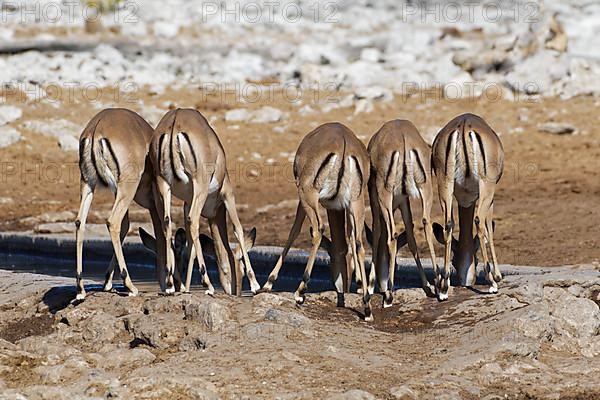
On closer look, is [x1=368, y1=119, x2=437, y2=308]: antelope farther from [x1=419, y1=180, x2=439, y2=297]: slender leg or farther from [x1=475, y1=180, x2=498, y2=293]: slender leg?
[x1=475, y1=180, x2=498, y2=293]: slender leg

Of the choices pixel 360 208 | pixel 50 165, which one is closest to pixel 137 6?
pixel 50 165

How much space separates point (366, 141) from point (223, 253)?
10438mm

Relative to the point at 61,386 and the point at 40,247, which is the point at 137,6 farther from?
the point at 61,386

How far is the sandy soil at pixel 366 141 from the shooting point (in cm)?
1543

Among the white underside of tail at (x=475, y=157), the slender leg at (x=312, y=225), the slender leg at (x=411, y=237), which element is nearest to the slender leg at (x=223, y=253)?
the slender leg at (x=312, y=225)

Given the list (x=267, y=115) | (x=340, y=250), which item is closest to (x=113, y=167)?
(x=340, y=250)

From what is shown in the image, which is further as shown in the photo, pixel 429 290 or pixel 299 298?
pixel 429 290

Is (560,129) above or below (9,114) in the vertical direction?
below

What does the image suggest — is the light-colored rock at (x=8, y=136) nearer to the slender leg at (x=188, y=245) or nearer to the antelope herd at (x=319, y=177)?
the slender leg at (x=188, y=245)

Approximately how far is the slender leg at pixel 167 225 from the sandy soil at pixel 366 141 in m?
5.22

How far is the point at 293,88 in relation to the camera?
2480cm

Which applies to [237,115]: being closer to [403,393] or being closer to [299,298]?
[299,298]

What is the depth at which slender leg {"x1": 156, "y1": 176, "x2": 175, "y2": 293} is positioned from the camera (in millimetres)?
9500

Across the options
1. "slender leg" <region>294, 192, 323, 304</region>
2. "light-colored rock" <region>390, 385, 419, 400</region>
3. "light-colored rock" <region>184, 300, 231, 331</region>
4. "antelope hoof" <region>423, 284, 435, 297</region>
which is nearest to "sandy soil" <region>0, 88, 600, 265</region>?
"antelope hoof" <region>423, 284, 435, 297</region>
